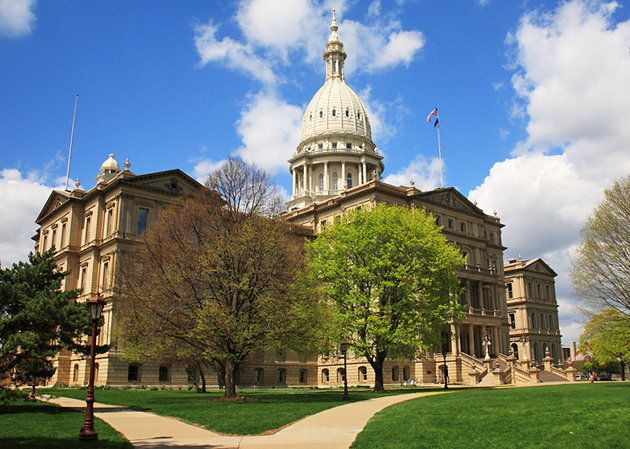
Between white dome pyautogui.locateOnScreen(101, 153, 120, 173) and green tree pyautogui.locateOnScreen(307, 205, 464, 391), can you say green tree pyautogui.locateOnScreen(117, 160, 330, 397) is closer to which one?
green tree pyautogui.locateOnScreen(307, 205, 464, 391)

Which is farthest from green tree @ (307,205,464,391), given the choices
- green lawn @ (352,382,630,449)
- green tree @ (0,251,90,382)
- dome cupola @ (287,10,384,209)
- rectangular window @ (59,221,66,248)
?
dome cupola @ (287,10,384,209)

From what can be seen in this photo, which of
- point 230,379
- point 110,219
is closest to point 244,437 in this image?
point 230,379

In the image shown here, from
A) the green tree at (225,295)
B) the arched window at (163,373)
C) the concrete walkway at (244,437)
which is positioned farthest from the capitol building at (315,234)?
the concrete walkway at (244,437)

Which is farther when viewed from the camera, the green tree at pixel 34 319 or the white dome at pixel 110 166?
the white dome at pixel 110 166

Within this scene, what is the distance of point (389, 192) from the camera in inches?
2813

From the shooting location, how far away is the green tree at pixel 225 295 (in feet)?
114

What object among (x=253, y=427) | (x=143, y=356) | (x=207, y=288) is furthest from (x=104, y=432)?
(x=143, y=356)

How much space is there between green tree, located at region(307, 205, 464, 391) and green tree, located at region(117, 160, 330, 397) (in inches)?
309

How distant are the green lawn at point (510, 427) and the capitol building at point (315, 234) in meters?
24.2

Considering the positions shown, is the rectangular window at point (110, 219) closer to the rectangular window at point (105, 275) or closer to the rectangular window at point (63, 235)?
the rectangular window at point (105, 275)

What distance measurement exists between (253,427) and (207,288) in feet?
58.8

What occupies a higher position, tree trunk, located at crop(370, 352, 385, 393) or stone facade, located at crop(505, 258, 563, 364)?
stone facade, located at crop(505, 258, 563, 364)

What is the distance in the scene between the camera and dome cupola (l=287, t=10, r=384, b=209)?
327 ft

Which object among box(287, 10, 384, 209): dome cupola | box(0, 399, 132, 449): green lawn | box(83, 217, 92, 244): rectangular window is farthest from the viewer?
box(287, 10, 384, 209): dome cupola
